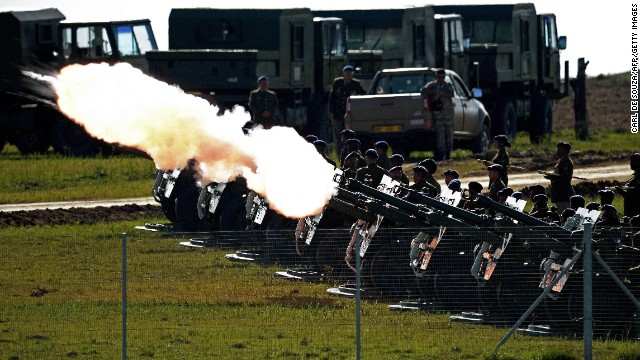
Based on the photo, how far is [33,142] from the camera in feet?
161

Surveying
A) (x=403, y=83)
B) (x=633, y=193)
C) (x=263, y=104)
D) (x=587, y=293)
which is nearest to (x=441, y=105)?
(x=403, y=83)

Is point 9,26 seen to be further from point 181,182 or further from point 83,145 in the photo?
point 181,182

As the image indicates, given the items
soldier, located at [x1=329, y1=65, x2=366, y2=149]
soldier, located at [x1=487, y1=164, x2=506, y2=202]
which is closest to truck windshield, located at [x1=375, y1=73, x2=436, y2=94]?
soldier, located at [x1=329, y1=65, x2=366, y2=149]

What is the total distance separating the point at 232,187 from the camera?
2794cm

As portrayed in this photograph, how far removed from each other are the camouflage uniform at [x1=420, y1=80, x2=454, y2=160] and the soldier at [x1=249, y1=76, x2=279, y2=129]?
Result: 14.4ft

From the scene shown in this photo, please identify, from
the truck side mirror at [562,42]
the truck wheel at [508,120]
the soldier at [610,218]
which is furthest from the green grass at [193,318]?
the truck side mirror at [562,42]

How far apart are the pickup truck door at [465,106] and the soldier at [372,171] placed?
48.0 ft

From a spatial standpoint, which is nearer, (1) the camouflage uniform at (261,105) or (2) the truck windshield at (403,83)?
(1) the camouflage uniform at (261,105)

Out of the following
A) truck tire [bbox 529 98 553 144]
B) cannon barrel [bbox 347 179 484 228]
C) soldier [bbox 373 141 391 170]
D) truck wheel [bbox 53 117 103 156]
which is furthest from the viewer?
truck tire [bbox 529 98 553 144]

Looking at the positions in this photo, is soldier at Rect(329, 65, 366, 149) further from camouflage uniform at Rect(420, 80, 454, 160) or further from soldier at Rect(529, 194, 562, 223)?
soldier at Rect(529, 194, 562, 223)

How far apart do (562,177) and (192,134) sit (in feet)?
18.0

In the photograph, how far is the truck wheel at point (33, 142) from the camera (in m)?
48.9

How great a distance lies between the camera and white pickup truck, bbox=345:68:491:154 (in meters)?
39.0

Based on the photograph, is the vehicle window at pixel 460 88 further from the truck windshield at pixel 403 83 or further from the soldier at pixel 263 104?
the soldier at pixel 263 104
